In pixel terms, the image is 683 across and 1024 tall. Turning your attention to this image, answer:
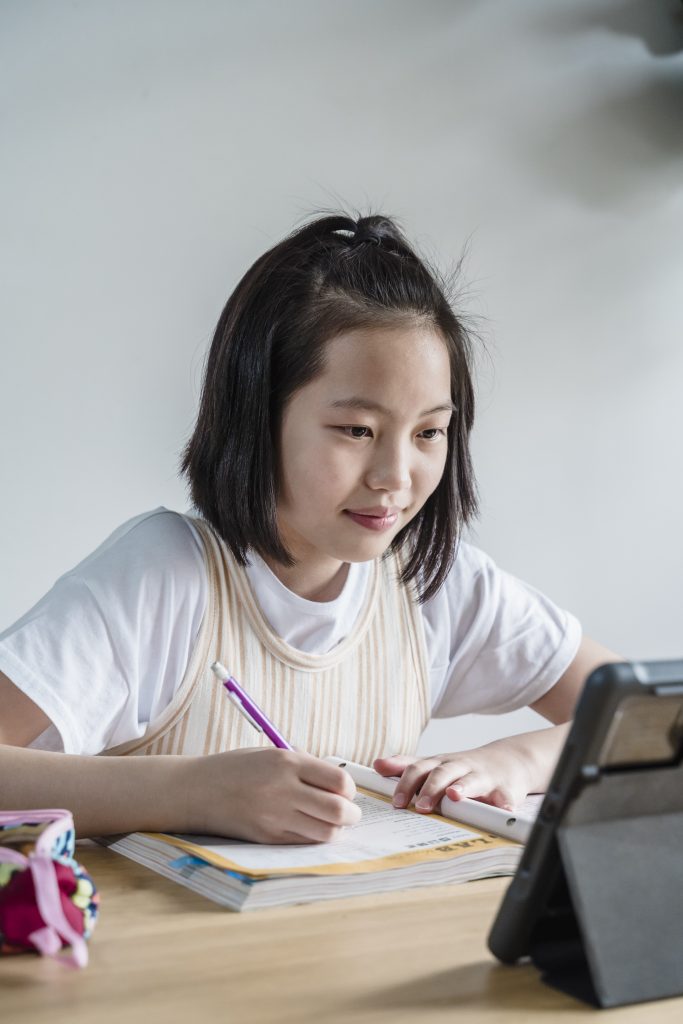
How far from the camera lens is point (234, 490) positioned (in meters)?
1.16

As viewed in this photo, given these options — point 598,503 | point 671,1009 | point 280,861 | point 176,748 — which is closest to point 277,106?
point 598,503

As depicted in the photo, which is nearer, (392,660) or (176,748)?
(176,748)

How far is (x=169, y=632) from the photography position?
1113 millimetres

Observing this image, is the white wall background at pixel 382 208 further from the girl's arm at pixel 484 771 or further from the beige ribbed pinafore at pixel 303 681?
the girl's arm at pixel 484 771

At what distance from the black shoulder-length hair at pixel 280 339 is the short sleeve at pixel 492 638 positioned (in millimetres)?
219

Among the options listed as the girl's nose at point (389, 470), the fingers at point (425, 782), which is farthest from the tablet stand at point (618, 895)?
the girl's nose at point (389, 470)

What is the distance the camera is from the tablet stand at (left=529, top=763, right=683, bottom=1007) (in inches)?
21.3

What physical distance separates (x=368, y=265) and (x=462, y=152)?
125 centimetres

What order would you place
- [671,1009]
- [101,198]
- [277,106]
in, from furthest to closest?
[277,106]
[101,198]
[671,1009]

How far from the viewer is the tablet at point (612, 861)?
0.53m

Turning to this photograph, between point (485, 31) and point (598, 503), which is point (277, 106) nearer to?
point (485, 31)

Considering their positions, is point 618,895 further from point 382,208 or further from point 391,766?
point 382,208

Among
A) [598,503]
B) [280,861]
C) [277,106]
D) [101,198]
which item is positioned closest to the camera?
[280,861]

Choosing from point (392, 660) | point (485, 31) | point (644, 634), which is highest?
point (485, 31)
